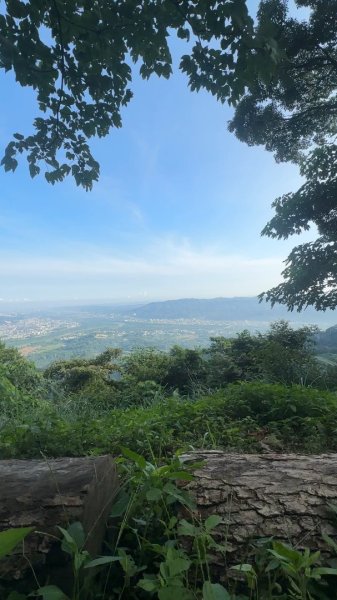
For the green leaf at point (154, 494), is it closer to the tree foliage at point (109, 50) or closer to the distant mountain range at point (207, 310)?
the tree foliage at point (109, 50)

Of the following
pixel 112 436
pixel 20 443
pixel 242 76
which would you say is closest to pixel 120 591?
pixel 112 436

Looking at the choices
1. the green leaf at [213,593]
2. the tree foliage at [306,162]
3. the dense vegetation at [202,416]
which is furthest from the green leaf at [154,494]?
the tree foliage at [306,162]

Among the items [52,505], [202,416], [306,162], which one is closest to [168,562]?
[52,505]

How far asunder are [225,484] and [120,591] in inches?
24.9

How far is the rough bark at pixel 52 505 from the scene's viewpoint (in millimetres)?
1123

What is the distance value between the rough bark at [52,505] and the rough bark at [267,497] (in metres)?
0.44

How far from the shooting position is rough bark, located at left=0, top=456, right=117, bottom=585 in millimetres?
1123

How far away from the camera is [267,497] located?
1.50 m

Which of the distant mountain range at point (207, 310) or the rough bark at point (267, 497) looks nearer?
the rough bark at point (267, 497)

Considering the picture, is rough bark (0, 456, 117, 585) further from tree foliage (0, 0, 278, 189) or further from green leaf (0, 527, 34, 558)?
tree foliage (0, 0, 278, 189)

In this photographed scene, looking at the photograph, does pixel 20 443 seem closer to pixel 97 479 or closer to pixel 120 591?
pixel 97 479

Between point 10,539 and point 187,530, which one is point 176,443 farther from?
point 10,539

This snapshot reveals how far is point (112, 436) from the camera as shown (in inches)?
99.6

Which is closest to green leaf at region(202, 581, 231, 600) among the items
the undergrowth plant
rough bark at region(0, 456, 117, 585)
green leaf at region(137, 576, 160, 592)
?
the undergrowth plant
